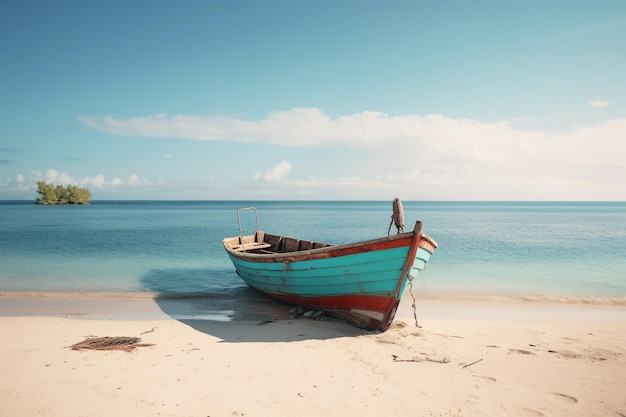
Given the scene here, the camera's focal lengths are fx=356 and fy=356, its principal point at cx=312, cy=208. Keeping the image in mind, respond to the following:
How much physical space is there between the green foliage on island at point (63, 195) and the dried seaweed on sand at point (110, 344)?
164 m

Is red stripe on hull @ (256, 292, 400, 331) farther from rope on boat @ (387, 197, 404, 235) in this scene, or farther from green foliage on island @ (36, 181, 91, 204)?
green foliage on island @ (36, 181, 91, 204)

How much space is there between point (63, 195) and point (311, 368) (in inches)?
6805

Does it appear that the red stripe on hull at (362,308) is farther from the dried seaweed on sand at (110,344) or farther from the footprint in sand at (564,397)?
the dried seaweed on sand at (110,344)

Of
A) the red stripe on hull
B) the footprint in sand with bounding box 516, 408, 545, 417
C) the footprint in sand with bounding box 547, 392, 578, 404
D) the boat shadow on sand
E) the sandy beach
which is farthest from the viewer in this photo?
the boat shadow on sand

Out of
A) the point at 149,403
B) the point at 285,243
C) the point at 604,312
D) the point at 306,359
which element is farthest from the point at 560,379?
the point at 285,243

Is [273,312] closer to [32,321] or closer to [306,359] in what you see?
[306,359]

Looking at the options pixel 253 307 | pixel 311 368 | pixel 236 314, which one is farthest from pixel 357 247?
pixel 253 307

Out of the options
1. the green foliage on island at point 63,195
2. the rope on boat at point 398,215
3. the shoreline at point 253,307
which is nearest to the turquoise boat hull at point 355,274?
the rope on boat at point 398,215

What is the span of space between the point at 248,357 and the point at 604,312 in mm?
11788

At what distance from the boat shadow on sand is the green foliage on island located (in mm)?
156604

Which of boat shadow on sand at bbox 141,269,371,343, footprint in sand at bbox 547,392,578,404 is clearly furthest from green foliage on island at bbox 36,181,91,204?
footprint in sand at bbox 547,392,578,404

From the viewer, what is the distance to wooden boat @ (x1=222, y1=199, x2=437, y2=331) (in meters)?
7.91

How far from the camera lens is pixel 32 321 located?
9.62 meters

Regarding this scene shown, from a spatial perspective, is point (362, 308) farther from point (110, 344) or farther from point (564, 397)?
point (110, 344)
